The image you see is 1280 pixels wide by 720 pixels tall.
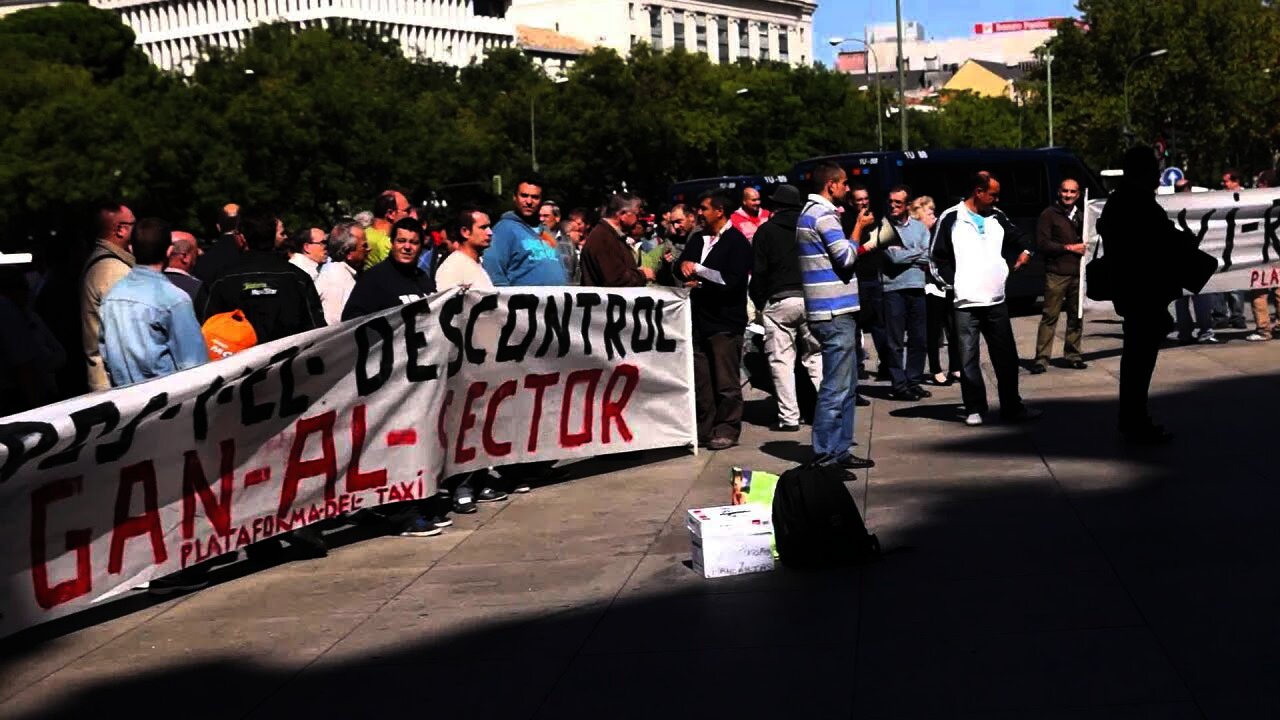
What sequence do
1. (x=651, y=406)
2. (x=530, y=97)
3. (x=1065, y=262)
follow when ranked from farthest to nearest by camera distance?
(x=530, y=97), (x=1065, y=262), (x=651, y=406)

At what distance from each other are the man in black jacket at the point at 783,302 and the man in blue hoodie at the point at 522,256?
1.56 metres

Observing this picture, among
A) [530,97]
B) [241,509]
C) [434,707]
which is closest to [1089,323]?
[241,509]

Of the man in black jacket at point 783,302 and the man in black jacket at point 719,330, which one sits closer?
the man in black jacket at point 783,302

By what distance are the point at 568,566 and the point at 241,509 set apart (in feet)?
5.37

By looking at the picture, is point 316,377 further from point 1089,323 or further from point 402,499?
point 1089,323

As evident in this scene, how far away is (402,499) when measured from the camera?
10492 millimetres

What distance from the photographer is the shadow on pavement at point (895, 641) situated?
6469mm

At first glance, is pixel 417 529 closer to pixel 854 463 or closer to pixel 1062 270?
pixel 854 463

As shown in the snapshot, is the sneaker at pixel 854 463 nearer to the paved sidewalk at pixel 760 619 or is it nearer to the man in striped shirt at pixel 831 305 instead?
the man in striped shirt at pixel 831 305

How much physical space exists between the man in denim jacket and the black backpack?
296 centimetres

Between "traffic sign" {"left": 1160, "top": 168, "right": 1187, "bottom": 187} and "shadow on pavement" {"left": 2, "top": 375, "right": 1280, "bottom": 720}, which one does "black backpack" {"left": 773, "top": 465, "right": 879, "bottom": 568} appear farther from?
"traffic sign" {"left": 1160, "top": 168, "right": 1187, "bottom": 187}

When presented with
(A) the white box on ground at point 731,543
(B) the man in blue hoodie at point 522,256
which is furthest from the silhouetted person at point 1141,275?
(A) the white box on ground at point 731,543

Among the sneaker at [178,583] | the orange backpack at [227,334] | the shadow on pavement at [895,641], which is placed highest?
the orange backpack at [227,334]

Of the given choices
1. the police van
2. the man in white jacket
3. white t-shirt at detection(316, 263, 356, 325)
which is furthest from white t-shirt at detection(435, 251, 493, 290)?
the police van
